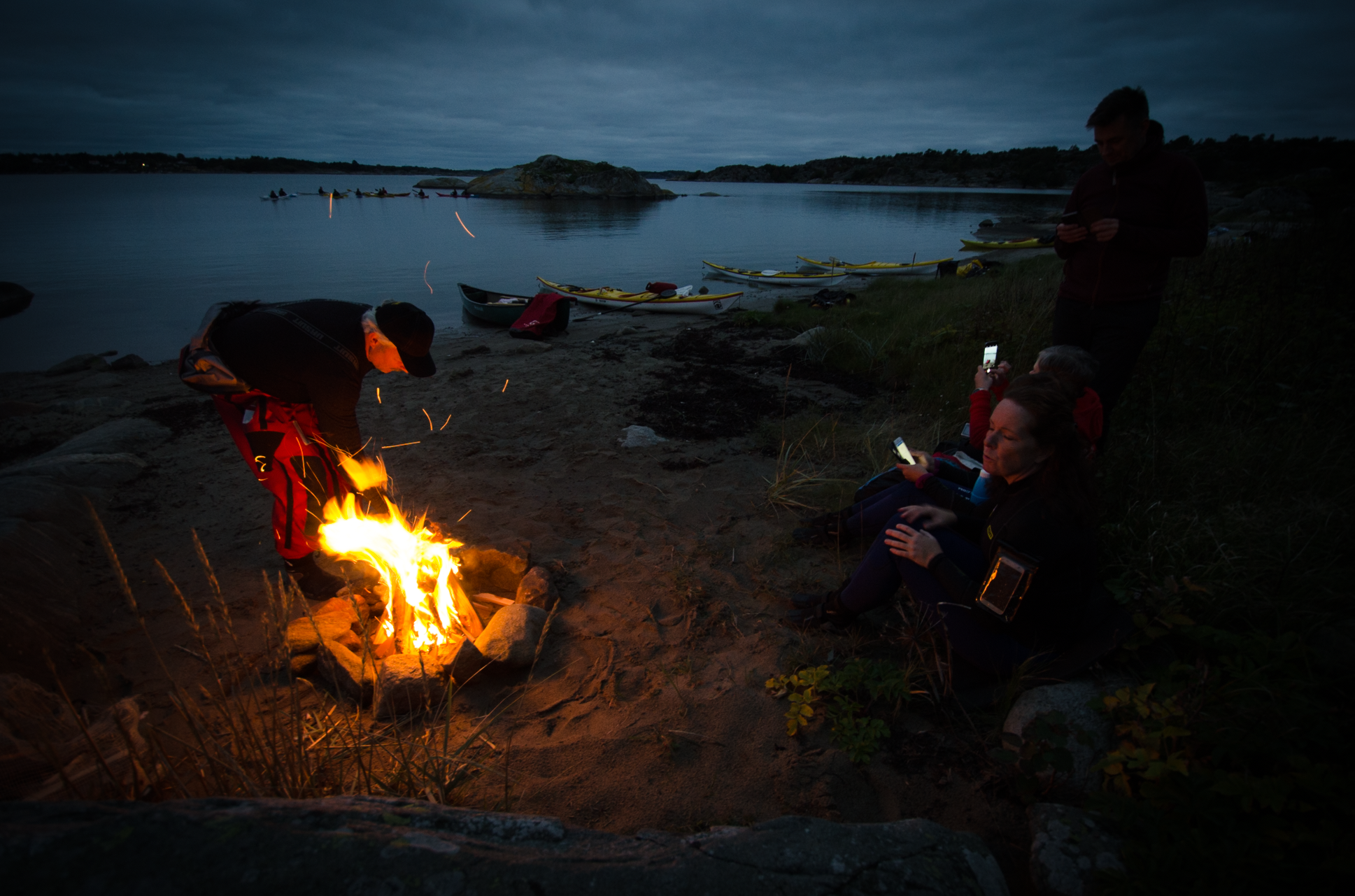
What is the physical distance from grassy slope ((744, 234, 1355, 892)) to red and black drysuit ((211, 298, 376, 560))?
3935 millimetres

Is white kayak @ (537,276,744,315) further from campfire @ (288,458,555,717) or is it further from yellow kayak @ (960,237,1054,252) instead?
yellow kayak @ (960,237,1054,252)

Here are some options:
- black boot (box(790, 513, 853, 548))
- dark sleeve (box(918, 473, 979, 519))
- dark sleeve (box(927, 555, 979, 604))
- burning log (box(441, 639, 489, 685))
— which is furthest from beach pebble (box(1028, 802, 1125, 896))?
burning log (box(441, 639, 489, 685))

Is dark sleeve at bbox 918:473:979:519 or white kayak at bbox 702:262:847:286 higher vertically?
white kayak at bbox 702:262:847:286

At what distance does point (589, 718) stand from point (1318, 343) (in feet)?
22.5

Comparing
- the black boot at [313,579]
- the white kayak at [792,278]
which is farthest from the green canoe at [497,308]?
the black boot at [313,579]

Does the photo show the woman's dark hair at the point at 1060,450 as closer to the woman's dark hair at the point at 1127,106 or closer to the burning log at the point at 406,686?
the woman's dark hair at the point at 1127,106

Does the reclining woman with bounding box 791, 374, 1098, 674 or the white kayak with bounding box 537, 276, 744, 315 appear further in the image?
the white kayak with bounding box 537, 276, 744, 315

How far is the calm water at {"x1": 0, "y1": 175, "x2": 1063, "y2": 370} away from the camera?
15.2m

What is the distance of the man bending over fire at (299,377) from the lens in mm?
3195

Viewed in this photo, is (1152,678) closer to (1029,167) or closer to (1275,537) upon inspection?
(1275,537)

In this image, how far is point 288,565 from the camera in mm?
3785

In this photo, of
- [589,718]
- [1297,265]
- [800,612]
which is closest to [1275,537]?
[800,612]

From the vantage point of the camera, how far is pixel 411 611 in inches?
130

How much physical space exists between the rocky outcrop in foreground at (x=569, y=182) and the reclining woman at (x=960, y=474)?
79.9m
